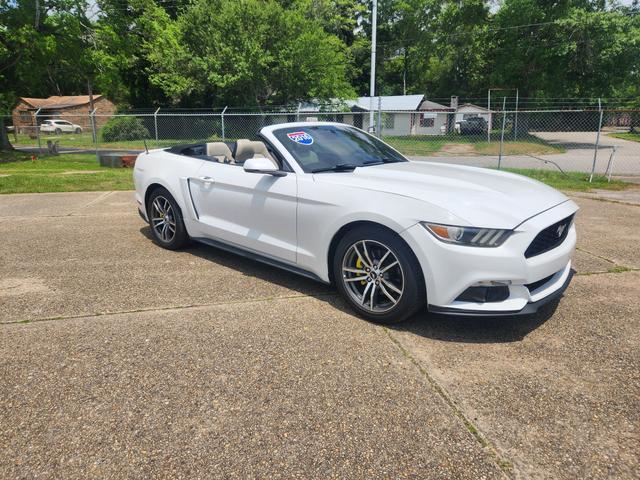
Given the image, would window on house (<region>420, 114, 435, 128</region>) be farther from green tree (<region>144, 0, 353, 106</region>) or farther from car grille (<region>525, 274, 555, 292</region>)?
car grille (<region>525, 274, 555, 292</region>)

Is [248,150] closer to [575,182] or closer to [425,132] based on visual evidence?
[575,182]

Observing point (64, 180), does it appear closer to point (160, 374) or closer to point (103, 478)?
point (160, 374)

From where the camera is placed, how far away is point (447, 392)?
2.59m

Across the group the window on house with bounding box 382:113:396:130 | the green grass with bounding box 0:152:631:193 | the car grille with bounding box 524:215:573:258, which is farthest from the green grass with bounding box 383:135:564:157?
the car grille with bounding box 524:215:573:258

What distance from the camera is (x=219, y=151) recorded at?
16.8ft

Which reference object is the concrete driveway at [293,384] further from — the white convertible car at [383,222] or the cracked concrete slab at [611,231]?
the cracked concrete slab at [611,231]

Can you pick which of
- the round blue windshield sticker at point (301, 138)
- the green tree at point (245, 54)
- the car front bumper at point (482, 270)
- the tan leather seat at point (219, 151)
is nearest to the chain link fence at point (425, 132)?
the green tree at point (245, 54)

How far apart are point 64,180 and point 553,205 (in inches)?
421

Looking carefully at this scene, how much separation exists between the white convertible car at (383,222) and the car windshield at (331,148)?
14 mm

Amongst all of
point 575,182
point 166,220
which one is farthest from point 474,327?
point 575,182

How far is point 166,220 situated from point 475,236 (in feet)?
11.4

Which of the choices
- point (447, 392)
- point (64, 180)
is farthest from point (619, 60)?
point (447, 392)

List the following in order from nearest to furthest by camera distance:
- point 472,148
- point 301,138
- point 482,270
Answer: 1. point 482,270
2. point 301,138
3. point 472,148

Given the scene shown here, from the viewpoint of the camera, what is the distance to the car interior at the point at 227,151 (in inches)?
192
